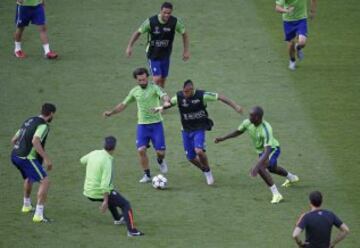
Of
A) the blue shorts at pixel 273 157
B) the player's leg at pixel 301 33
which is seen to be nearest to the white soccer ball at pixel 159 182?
the blue shorts at pixel 273 157

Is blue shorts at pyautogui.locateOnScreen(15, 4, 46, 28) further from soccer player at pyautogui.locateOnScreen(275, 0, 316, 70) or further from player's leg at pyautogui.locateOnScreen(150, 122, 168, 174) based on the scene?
player's leg at pyautogui.locateOnScreen(150, 122, 168, 174)

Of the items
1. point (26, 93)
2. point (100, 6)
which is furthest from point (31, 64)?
point (100, 6)

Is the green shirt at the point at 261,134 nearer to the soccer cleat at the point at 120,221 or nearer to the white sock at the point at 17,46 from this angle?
the soccer cleat at the point at 120,221

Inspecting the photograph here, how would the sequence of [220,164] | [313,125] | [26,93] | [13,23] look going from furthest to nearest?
1. [13,23]
2. [26,93]
3. [313,125]
4. [220,164]

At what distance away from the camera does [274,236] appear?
1708 centimetres

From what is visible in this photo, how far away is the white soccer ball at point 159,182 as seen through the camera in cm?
1894

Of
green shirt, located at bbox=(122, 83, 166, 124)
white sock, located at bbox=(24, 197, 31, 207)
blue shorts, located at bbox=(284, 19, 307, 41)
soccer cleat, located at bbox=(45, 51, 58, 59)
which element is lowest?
white sock, located at bbox=(24, 197, 31, 207)

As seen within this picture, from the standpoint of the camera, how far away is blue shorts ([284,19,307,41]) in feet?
78.6

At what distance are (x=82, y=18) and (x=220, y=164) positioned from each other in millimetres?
9128

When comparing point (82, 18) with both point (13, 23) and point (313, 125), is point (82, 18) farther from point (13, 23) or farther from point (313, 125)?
point (313, 125)

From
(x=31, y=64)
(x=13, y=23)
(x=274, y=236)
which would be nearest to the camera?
(x=274, y=236)

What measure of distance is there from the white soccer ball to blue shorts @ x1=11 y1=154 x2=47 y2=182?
2.34 meters

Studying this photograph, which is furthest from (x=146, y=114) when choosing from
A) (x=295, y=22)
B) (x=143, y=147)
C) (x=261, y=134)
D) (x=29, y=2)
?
(x=29, y=2)

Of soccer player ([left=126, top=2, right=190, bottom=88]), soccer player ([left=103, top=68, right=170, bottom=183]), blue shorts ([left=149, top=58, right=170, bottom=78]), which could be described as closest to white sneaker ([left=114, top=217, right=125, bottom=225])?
soccer player ([left=103, top=68, right=170, bottom=183])
